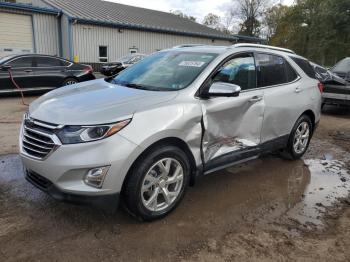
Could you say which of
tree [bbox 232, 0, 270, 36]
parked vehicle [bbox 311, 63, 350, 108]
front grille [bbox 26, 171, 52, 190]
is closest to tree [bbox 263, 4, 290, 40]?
tree [bbox 232, 0, 270, 36]

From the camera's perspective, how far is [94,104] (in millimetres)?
3238

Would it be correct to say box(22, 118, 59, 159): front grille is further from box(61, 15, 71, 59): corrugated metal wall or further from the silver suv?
box(61, 15, 71, 59): corrugated metal wall

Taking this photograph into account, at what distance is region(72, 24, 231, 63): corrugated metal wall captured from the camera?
19.8m

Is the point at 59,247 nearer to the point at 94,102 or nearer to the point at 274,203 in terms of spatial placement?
the point at 94,102

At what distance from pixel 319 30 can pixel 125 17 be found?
26.3 meters

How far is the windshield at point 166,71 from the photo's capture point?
3.83 metres

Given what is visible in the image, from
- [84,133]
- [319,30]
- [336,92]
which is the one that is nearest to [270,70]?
[84,133]

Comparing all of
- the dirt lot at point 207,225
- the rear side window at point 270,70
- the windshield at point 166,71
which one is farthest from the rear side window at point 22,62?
the rear side window at point 270,70

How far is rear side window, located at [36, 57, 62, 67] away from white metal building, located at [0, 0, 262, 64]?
764 cm

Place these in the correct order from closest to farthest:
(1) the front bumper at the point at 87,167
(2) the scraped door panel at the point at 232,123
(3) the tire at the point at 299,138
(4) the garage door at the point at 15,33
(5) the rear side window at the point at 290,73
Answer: (1) the front bumper at the point at 87,167 → (2) the scraped door panel at the point at 232,123 → (5) the rear side window at the point at 290,73 → (3) the tire at the point at 299,138 → (4) the garage door at the point at 15,33

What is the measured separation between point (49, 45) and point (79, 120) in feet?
61.5

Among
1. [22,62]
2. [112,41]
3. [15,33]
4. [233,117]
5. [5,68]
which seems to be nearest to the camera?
[233,117]

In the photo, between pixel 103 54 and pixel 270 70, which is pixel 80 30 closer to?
pixel 103 54

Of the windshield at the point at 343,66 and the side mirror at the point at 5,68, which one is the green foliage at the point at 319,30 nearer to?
the windshield at the point at 343,66
